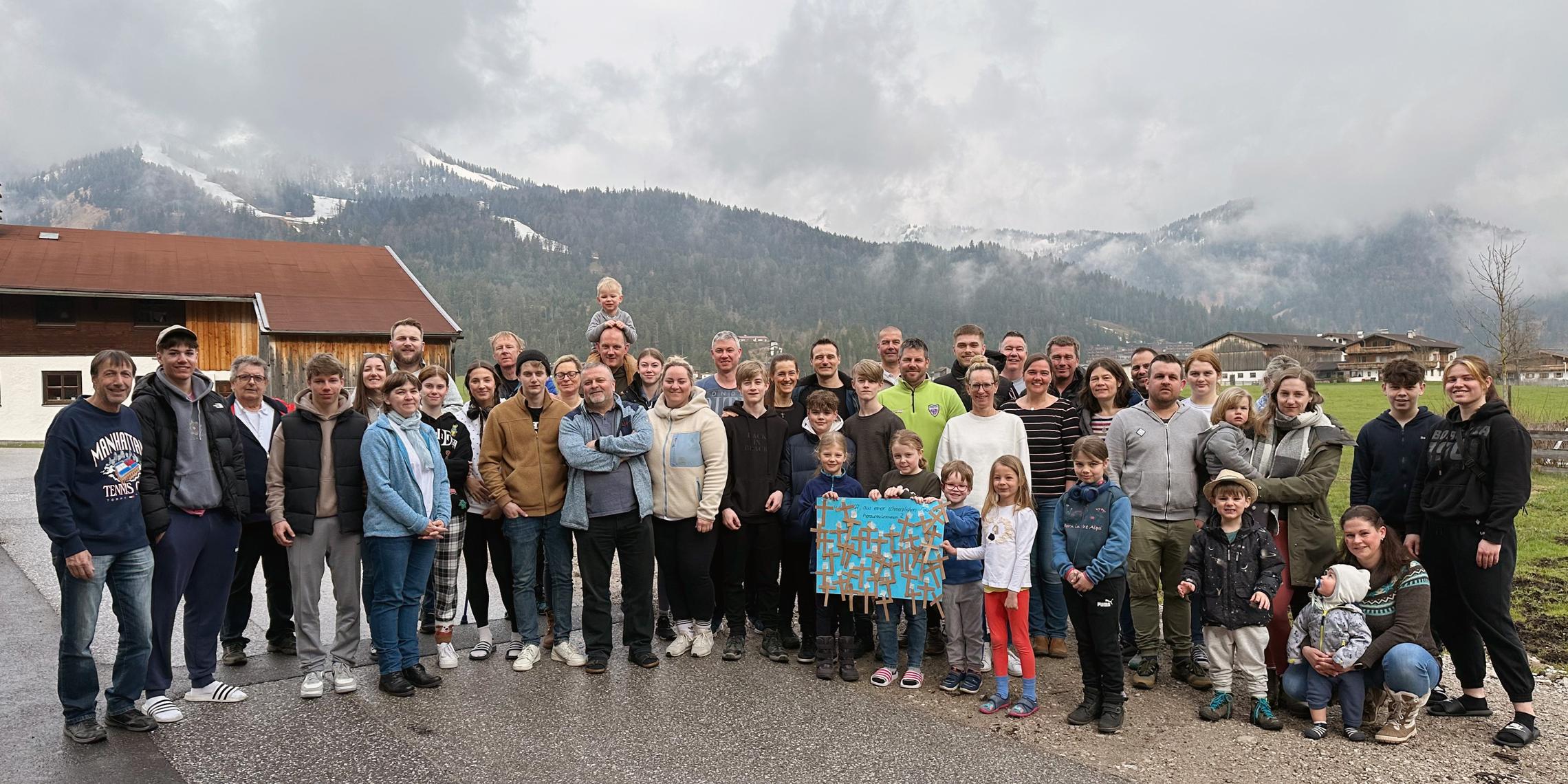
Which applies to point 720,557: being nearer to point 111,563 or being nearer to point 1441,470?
point 111,563

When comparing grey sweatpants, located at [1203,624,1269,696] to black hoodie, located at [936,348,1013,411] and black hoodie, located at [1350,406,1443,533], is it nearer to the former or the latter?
black hoodie, located at [1350,406,1443,533]

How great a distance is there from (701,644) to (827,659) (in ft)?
3.30

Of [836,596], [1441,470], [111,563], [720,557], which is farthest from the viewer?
[720,557]

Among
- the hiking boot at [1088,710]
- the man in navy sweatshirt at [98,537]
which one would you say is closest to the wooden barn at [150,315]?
the man in navy sweatshirt at [98,537]

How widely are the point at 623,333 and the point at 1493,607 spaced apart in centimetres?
655

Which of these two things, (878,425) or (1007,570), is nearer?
(1007,570)

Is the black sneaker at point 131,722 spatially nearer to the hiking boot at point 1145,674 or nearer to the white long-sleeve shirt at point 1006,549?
the white long-sleeve shirt at point 1006,549

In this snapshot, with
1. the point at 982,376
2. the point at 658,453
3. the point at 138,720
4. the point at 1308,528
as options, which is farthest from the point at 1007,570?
the point at 138,720

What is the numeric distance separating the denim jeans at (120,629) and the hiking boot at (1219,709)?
6.37m

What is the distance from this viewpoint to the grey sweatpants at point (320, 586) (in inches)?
222

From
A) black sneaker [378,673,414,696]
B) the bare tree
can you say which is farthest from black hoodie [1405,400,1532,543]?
the bare tree

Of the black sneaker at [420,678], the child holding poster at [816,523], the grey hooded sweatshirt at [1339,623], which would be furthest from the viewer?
the child holding poster at [816,523]

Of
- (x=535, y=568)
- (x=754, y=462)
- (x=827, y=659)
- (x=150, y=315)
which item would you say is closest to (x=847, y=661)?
(x=827, y=659)

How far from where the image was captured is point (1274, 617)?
17.9ft
